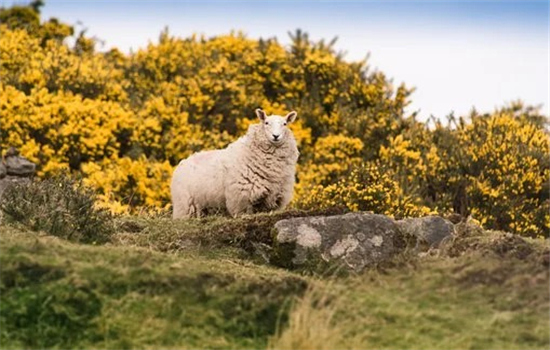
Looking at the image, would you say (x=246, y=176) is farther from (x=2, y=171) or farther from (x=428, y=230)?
(x=2, y=171)

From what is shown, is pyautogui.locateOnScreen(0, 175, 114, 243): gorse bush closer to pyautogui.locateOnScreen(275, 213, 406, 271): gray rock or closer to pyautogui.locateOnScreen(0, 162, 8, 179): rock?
pyautogui.locateOnScreen(275, 213, 406, 271): gray rock

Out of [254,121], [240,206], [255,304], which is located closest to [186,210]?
[240,206]

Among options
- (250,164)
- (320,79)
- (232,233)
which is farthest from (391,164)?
(232,233)

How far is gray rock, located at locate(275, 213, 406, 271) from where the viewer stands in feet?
40.6

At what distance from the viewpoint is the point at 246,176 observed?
16406 mm

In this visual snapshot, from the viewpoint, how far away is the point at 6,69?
112ft

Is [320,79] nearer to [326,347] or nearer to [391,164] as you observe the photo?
[391,164]

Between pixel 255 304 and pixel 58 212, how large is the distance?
3.73 m

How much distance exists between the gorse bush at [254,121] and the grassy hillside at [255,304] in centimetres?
967

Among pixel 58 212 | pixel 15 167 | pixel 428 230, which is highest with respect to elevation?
pixel 428 230

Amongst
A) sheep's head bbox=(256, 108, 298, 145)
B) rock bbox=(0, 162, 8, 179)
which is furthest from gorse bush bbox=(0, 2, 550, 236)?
sheep's head bbox=(256, 108, 298, 145)

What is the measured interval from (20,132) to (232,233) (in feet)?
53.6

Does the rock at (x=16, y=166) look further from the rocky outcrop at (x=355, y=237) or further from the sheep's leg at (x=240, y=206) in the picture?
the rocky outcrop at (x=355, y=237)

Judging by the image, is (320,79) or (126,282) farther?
(320,79)
